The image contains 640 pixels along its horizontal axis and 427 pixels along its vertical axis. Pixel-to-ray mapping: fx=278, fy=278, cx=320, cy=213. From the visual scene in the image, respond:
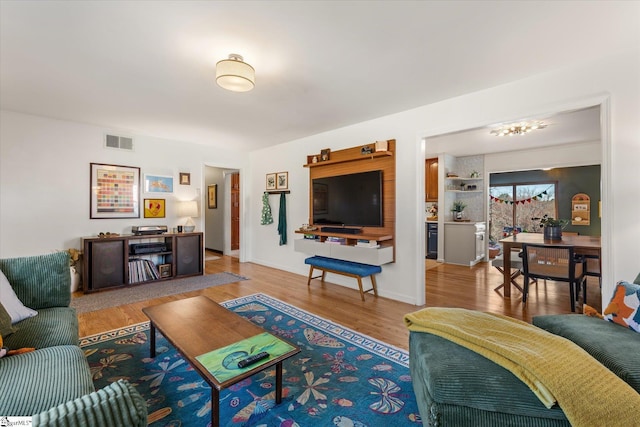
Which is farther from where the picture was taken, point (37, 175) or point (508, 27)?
point (37, 175)

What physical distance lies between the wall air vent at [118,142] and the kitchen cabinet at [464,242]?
623 cm

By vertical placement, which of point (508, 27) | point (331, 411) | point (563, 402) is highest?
point (508, 27)

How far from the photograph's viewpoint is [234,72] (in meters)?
Result: 2.13

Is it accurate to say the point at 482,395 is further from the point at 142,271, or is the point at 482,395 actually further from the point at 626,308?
the point at 142,271

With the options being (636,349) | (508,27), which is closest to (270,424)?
(636,349)

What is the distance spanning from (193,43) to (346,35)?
1.14 meters

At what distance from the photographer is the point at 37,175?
3.72 meters

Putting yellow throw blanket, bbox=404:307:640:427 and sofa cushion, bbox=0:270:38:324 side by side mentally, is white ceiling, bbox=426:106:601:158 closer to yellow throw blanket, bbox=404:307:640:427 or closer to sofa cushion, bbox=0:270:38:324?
yellow throw blanket, bbox=404:307:640:427

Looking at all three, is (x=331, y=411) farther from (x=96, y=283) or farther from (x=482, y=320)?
(x=96, y=283)

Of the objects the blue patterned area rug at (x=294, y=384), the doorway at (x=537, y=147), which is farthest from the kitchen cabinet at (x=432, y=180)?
the blue patterned area rug at (x=294, y=384)

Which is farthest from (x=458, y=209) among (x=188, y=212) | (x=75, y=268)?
(x=75, y=268)

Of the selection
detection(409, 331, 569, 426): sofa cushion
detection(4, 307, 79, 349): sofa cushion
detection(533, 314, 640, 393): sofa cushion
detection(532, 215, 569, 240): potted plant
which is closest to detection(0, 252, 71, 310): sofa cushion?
detection(4, 307, 79, 349): sofa cushion

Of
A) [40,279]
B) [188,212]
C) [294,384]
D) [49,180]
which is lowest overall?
[294,384]

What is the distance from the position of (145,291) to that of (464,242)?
581cm
